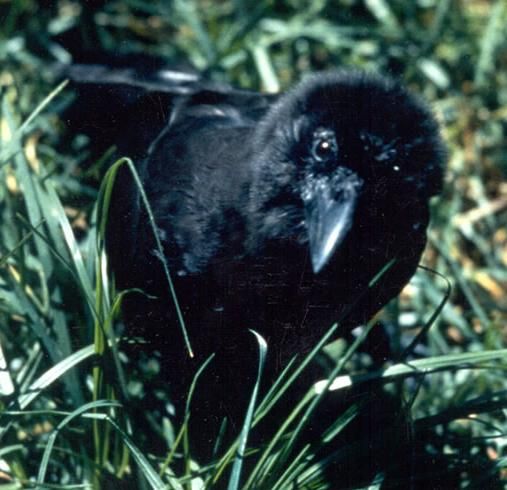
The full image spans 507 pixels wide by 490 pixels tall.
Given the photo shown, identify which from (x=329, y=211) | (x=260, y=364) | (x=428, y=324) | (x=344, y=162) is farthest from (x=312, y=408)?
(x=344, y=162)

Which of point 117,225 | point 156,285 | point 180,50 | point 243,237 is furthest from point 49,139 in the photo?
point 243,237

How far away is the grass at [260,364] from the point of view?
206 cm

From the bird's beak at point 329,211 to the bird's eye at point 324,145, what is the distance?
5cm

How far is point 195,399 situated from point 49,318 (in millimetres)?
443

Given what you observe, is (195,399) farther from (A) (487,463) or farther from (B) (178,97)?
(B) (178,97)

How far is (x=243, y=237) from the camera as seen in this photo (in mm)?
2217

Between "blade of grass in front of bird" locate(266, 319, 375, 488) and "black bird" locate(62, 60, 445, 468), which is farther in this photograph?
"black bird" locate(62, 60, 445, 468)

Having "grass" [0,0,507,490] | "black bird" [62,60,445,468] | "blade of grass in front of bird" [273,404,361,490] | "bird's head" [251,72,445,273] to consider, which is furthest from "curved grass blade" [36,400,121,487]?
"bird's head" [251,72,445,273]

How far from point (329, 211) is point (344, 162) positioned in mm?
125

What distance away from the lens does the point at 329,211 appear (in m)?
2.04

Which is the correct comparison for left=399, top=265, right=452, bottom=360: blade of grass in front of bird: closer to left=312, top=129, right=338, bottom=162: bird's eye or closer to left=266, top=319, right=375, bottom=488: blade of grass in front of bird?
left=266, top=319, right=375, bottom=488: blade of grass in front of bird

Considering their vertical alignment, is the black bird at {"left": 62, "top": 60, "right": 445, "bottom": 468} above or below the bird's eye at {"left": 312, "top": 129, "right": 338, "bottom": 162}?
below

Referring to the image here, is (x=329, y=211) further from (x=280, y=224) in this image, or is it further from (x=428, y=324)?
(x=428, y=324)

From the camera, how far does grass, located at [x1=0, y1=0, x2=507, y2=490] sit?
6.77ft
